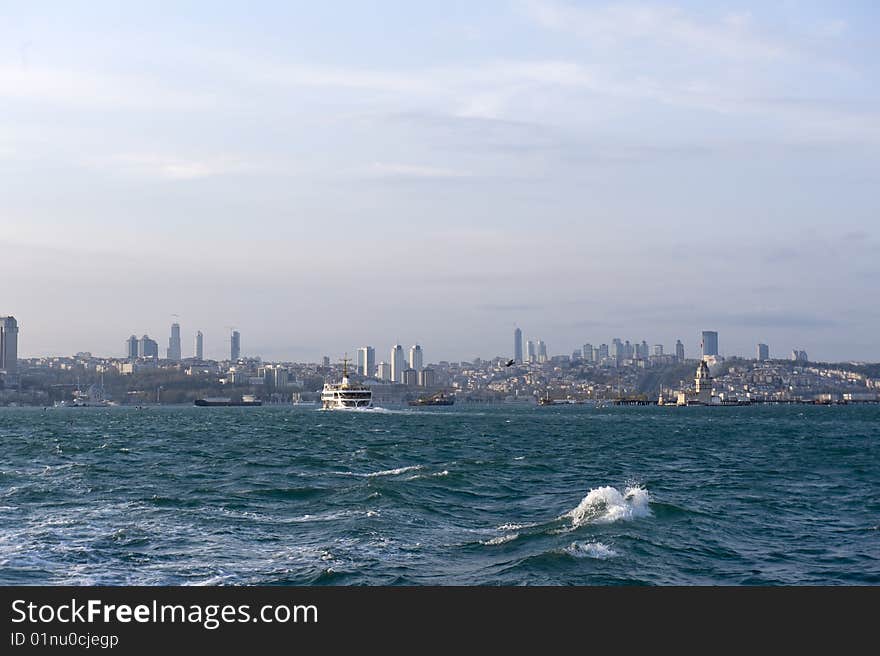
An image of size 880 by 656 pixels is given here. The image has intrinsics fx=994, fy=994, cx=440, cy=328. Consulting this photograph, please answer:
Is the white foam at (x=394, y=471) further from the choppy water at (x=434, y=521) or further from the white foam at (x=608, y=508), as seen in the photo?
the white foam at (x=608, y=508)

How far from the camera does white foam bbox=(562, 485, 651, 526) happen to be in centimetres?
2709

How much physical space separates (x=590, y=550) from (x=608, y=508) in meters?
6.34

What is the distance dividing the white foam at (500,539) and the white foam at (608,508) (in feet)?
6.89

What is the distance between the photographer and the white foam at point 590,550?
72.5 feet

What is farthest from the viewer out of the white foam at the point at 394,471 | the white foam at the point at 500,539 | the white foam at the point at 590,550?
the white foam at the point at 394,471

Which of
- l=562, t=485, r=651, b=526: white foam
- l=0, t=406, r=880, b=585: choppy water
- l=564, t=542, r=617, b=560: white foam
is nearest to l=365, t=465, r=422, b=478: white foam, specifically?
l=0, t=406, r=880, b=585: choppy water

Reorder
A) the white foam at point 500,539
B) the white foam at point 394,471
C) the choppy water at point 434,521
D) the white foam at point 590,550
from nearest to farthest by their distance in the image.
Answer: the choppy water at point 434,521 < the white foam at point 590,550 < the white foam at point 500,539 < the white foam at point 394,471

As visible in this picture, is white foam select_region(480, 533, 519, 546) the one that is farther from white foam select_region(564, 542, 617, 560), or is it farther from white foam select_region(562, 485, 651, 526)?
white foam select_region(562, 485, 651, 526)

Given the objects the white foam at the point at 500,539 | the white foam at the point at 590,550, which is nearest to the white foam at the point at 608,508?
the white foam at the point at 500,539

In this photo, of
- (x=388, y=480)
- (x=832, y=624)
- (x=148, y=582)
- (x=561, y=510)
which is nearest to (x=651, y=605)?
(x=832, y=624)

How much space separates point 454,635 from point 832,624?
3.98 meters

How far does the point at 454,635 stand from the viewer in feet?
34.9

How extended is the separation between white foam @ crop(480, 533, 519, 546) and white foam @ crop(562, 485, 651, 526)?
2.10 m

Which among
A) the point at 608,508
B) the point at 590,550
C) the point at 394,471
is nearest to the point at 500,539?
the point at 590,550
